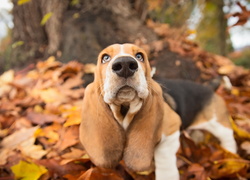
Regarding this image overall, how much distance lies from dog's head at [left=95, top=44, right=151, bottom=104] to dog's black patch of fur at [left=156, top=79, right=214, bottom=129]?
3.19ft

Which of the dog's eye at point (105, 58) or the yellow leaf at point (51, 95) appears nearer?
the dog's eye at point (105, 58)

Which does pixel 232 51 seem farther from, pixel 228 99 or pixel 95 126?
pixel 95 126

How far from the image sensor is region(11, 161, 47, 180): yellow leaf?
2.01 m

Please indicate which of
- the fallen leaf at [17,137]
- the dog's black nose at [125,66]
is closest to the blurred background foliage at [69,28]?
the fallen leaf at [17,137]

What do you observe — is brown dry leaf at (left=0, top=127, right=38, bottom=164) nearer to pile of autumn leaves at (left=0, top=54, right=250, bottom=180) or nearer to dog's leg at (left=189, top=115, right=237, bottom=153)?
pile of autumn leaves at (left=0, top=54, right=250, bottom=180)

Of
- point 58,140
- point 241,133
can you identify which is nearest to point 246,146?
point 241,133

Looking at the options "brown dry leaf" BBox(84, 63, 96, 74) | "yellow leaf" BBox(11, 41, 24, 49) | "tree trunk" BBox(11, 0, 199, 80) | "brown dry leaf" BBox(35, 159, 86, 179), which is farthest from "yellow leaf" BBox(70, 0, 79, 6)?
"brown dry leaf" BBox(35, 159, 86, 179)

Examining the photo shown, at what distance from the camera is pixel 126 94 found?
1.64 meters

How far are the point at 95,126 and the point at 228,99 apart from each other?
2.72m

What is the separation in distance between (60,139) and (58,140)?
28mm

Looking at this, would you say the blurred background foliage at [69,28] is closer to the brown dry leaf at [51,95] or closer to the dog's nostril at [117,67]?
the brown dry leaf at [51,95]

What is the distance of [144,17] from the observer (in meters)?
4.68

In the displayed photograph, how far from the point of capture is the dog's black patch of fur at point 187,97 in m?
2.68

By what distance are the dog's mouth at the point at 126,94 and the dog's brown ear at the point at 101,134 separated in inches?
7.7
